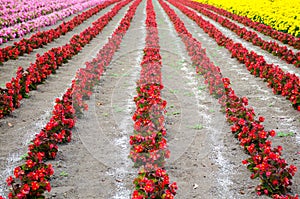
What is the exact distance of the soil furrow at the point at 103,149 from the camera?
504 cm

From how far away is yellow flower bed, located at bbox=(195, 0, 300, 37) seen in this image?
19000 millimetres

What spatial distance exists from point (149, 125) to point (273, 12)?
20354 mm

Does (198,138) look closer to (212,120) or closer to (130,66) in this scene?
(212,120)

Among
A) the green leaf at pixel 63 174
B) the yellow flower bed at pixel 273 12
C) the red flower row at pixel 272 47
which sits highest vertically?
the yellow flower bed at pixel 273 12

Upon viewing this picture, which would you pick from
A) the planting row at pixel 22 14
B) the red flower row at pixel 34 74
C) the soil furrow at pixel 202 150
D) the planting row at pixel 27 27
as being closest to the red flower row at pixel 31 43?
the planting row at pixel 27 27

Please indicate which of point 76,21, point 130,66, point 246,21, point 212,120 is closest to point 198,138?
point 212,120

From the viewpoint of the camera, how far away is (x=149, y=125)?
635 centimetres

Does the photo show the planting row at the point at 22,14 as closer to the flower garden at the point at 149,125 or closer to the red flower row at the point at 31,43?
the red flower row at the point at 31,43

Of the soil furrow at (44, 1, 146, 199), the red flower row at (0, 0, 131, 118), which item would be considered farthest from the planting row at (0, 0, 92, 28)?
the soil furrow at (44, 1, 146, 199)

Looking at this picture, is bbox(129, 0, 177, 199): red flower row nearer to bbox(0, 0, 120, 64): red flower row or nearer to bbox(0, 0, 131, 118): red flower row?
bbox(0, 0, 131, 118): red flower row

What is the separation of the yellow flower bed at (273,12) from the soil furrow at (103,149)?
492 inches

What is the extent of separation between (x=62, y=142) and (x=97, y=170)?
1251 millimetres

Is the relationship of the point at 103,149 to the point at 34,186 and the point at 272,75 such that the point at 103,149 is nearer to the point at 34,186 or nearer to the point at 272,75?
the point at 34,186

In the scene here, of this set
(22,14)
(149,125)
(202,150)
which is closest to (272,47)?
(202,150)
